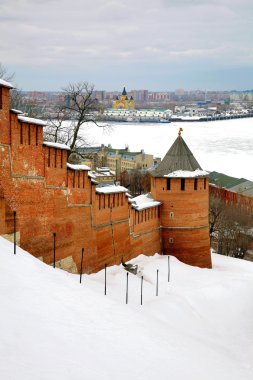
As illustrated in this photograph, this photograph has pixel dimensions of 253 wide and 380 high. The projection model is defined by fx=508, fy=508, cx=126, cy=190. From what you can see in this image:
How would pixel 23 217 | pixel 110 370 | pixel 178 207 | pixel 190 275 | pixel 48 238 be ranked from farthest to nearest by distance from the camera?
pixel 178 207, pixel 190 275, pixel 48 238, pixel 23 217, pixel 110 370

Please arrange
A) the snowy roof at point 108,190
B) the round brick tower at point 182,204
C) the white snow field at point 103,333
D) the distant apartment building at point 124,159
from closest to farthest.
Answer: the white snow field at point 103,333 → the snowy roof at point 108,190 → the round brick tower at point 182,204 → the distant apartment building at point 124,159

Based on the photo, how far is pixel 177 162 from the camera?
1648cm

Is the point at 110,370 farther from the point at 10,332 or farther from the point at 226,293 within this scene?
the point at 226,293

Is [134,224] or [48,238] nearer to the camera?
[48,238]

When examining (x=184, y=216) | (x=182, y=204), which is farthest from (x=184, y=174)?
(x=184, y=216)

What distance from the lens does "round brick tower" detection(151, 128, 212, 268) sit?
1625 cm

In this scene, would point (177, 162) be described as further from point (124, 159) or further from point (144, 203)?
point (124, 159)

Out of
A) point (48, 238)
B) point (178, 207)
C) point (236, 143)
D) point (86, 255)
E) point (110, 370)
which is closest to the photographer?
point (110, 370)

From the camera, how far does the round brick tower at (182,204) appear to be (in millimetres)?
16250

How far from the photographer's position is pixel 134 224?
1516cm

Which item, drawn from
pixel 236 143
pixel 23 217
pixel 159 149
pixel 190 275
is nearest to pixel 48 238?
pixel 23 217

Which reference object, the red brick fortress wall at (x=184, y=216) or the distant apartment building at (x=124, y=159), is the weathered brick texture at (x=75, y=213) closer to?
the red brick fortress wall at (x=184, y=216)

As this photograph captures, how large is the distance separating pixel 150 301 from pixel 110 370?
18.2 ft

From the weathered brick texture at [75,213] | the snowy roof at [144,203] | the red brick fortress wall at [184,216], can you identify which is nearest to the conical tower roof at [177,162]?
the red brick fortress wall at [184,216]
